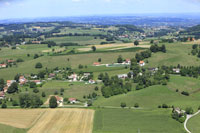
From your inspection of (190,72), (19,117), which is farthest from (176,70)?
(19,117)

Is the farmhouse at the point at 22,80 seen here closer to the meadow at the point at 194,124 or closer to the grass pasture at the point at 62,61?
the grass pasture at the point at 62,61

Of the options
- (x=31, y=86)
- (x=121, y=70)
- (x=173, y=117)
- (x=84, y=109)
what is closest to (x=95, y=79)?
(x=121, y=70)

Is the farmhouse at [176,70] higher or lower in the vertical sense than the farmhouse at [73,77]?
higher

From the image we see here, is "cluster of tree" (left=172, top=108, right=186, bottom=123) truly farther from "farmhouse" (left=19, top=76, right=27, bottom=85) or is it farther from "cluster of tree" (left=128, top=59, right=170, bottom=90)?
"farmhouse" (left=19, top=76, right=27, bottom=85)

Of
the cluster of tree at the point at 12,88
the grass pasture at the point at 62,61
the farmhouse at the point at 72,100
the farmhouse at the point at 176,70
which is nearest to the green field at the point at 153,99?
the farmhouse at the point at 72,100

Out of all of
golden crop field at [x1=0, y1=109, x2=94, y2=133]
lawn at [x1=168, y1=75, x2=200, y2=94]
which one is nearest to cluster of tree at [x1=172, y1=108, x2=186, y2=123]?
golden crop field at [x1=0, y1=109, x2=94, y2=133]

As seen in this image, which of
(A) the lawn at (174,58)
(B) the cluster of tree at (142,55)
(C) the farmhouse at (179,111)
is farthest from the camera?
(B) the cluster of tree at (142,55)
